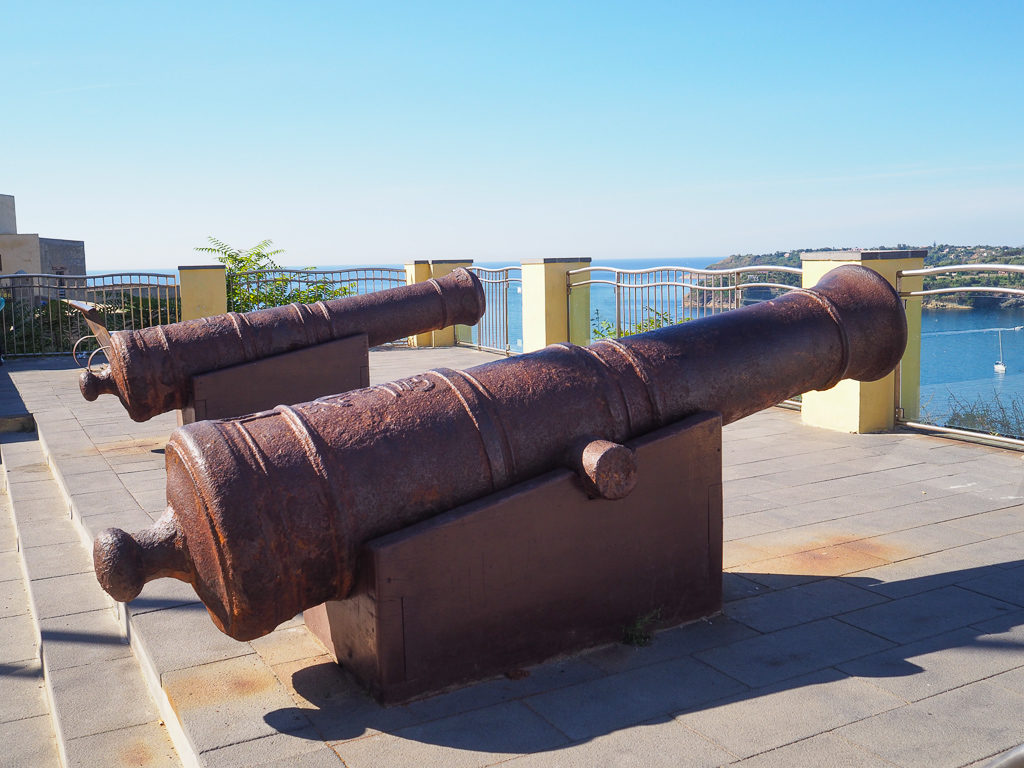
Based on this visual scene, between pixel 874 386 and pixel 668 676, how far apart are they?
479 cm

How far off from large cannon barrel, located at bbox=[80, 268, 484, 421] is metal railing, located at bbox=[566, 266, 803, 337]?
2.66 metres

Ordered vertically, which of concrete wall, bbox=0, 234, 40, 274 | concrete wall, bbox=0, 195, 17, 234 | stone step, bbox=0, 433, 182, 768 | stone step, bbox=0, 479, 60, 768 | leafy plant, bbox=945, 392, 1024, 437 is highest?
concrete wall, bbox=0, 195, 17, 234

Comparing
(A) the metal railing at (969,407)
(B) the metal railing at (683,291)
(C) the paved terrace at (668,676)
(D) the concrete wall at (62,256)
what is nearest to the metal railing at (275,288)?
(B) the metal railing at (683,291)

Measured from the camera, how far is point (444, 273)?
1592 cm

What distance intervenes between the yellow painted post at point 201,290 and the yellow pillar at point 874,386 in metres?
8.87

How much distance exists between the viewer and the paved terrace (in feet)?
8.77

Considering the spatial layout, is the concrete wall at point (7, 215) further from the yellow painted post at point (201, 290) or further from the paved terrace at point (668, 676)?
the paved terrace at point (668, 676)

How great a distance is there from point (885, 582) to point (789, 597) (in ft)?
1.55

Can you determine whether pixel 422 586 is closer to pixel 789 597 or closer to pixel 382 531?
pixel 382 531

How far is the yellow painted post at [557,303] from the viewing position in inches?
485

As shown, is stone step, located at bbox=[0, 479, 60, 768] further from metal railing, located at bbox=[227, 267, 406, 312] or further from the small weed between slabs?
metal railing, located at bbox=[227, 267, 406, 312]

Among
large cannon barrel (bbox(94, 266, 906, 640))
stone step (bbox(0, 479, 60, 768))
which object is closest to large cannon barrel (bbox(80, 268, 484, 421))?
stone step (bbox(0, 479, 60, 768))

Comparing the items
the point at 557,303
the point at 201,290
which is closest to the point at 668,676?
the point at 557,303

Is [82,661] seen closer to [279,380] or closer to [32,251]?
[279,380]
